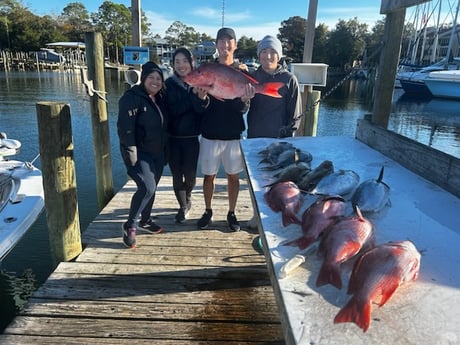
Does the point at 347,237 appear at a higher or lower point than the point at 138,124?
lower

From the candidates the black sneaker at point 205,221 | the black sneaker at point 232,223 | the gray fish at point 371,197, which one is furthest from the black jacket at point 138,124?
the gray fish at point 371,197

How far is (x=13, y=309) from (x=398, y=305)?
14.1ft

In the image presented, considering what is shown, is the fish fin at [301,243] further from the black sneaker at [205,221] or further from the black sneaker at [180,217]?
the black sneaker at [180,217]

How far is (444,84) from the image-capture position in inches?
1144

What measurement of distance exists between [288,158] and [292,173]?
13.0 inches

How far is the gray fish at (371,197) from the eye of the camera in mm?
1748

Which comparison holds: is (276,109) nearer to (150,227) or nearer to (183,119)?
(183,119)

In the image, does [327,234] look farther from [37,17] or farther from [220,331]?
[37,17]

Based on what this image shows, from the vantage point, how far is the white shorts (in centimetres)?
345

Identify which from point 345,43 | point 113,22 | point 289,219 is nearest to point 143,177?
point 289,219

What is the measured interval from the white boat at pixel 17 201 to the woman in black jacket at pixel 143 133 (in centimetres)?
145

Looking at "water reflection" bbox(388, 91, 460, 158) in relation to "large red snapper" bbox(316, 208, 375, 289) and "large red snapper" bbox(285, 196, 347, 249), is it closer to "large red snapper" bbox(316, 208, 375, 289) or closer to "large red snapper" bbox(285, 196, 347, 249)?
"large red snapper" bbox(285, 196, 347, 249)

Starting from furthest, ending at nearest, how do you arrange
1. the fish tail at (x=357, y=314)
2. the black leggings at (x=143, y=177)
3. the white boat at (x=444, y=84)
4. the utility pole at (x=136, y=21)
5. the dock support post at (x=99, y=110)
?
the white boat at (x=444, y=84)
the utility pole at (x=136, y=21)
the dock support post at (x=99, y=110)
the black leggings at (x=143, y=177)
the fish tail at (x=357, y=314)

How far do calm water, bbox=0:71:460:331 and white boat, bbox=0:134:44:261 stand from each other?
0.80m
